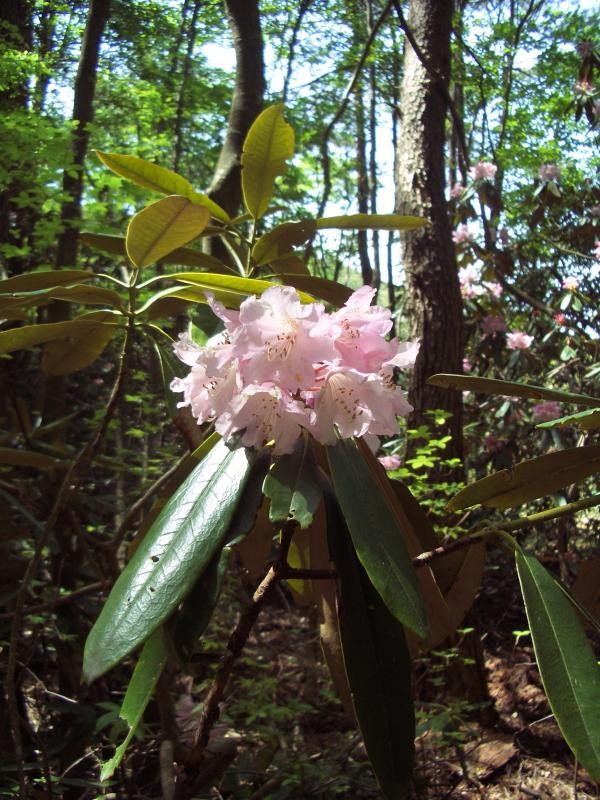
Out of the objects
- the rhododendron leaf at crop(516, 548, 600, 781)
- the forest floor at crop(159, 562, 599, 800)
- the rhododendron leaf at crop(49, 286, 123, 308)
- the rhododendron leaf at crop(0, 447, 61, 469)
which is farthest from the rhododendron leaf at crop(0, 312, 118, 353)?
the rhododendron leaf at crop(516, 548, 600, 781)

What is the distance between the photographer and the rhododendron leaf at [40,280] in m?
0.89

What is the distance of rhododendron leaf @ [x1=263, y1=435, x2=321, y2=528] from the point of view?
0.63 metres

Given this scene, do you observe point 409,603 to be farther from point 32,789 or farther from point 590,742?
point 32,789

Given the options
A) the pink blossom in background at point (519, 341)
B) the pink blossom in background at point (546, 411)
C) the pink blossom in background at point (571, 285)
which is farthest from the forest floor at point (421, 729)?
the pink blossom in background at point (571, 285)

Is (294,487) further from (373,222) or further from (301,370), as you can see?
(373,222)

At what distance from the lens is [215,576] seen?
653 mm

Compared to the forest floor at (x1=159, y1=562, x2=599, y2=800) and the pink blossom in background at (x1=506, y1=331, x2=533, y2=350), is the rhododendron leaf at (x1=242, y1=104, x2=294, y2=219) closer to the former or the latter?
the forest floor at (x1=159, y1=562, x2=599, y2=800)

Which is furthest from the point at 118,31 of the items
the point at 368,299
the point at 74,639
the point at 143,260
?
the point at 368,299

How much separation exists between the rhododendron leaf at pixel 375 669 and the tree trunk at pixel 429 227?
1608 mm

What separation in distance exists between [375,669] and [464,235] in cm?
348

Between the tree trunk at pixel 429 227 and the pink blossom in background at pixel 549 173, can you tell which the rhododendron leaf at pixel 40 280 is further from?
the pink blossom in background at pixel 549 173

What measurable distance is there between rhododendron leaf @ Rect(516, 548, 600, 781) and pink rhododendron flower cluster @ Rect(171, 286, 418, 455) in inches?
8.4

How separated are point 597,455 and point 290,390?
1.24ft

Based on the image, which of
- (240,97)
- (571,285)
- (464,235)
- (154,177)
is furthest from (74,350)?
(571,285)
